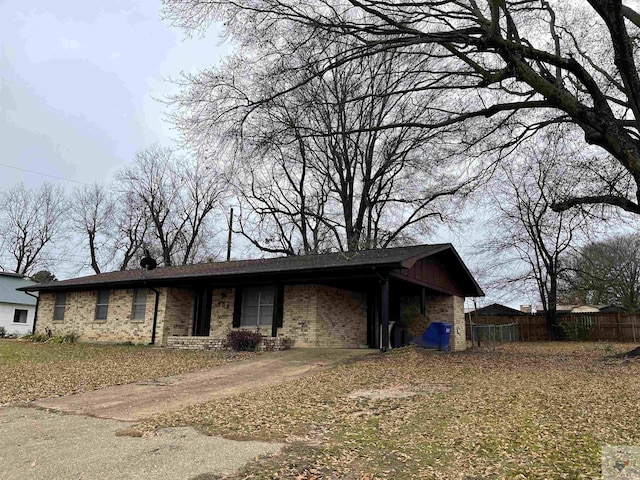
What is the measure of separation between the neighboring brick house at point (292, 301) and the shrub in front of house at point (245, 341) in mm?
683

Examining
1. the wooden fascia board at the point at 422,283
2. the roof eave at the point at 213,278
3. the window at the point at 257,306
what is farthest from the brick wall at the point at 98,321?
the wooden fascia board at the point at 422,283

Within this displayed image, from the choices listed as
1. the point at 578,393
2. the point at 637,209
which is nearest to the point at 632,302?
the point at 637,209

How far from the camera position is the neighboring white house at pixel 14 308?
3193 centimetres

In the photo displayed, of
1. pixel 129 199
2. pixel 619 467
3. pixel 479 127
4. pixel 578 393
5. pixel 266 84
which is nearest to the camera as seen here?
pixel 619 467

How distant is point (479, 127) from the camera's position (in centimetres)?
1578

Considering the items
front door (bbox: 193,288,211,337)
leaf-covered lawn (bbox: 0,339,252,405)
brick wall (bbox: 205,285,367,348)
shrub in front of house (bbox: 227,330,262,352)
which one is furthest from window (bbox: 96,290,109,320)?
shrub in front of house (bbox: 227,330,262,352)

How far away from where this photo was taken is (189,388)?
376 inches

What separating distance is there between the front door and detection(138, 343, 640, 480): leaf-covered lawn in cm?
876

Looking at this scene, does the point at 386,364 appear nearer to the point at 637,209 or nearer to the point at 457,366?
the point at 457,366

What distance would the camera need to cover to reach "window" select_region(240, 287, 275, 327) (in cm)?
1692

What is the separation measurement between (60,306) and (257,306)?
→ 1068cm

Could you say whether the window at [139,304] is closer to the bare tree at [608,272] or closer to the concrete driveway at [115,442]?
the concrete driveway at [115,442]

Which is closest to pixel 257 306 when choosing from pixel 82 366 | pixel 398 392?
pixel 82 366

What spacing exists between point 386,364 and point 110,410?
6.42m
